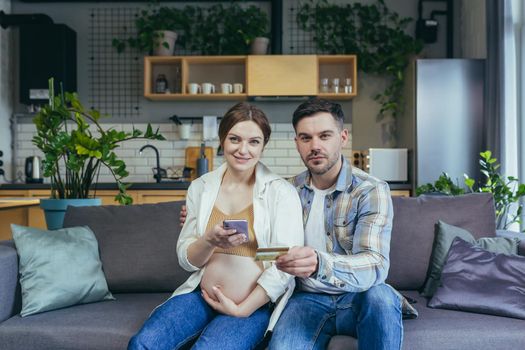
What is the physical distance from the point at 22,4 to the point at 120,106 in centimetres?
139

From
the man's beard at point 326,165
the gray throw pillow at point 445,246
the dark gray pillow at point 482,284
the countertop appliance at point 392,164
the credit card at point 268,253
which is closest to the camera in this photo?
the credit card at point 268,253

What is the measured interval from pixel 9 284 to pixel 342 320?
1.27 metres

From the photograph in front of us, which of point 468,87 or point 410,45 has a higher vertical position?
point 410,45

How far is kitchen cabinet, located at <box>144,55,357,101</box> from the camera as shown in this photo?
500cm

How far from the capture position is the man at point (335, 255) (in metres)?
1.63

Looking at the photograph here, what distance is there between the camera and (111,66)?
545 centimetres

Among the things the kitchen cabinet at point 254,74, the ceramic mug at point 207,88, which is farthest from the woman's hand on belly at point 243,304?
the ceramic mug at point 207,88

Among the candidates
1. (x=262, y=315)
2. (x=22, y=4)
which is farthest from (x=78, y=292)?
(x=22, y=4)

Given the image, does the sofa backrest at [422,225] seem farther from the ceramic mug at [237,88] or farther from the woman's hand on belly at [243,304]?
the ceramic mug at [237,88]

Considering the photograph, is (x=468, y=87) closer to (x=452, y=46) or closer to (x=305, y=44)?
(x=452, y=46)

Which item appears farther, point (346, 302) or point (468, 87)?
point (468, 87)

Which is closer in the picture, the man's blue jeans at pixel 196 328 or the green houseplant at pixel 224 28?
the man's blue jeans at pixel 196 328

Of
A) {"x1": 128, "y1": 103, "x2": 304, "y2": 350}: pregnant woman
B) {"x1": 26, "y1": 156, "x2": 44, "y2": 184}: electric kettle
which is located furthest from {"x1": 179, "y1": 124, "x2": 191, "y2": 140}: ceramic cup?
{"x1": 128, "y1": 103, "x2": 304, "y2": 350}: pregnant woman

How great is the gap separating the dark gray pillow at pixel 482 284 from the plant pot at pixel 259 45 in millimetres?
3271
